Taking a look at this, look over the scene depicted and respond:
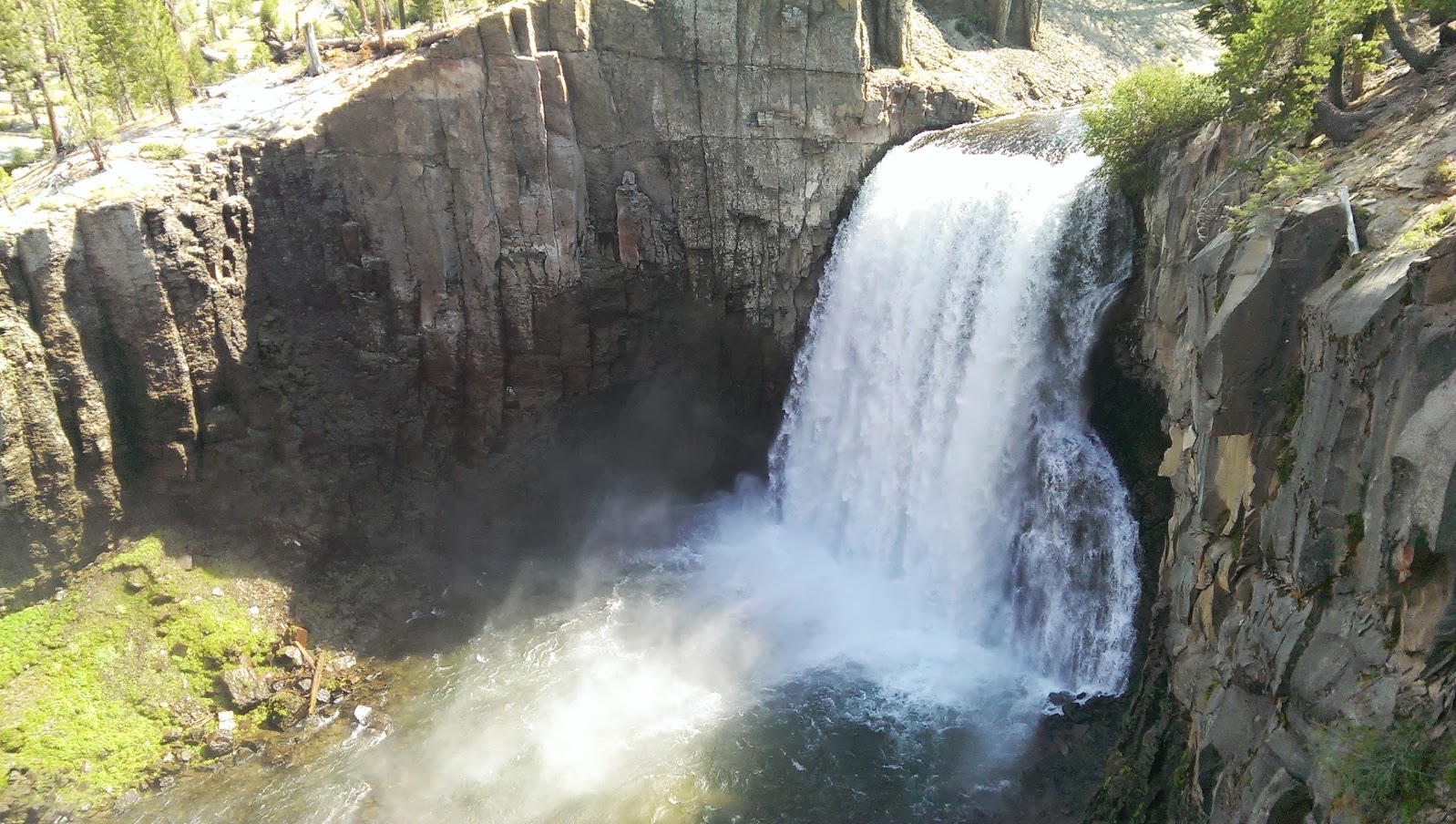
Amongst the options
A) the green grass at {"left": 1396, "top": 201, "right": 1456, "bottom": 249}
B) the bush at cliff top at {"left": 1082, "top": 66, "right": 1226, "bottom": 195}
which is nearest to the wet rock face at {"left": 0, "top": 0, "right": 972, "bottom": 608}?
the bush at cliff top at {"left": 1082, "top": 66, "right": 1226, "bottom": 195}

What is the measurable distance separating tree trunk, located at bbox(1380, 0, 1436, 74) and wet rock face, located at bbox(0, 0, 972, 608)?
574 inches

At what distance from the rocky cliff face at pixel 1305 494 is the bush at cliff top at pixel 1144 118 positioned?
226cm

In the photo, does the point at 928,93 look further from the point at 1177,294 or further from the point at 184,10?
the point at 184,10

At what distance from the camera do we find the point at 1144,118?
18.5 m

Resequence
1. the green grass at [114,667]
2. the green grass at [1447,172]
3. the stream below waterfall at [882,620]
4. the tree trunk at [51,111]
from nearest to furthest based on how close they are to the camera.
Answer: the green grass at [1447,172] → the stream below waterfall at [882,620] → the green grass at [114,667] → the tree trunk at [51,111]

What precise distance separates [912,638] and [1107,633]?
16.2ft

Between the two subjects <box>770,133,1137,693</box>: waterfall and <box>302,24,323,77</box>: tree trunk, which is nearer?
<box>770,133,1137,693</box>: waterfall

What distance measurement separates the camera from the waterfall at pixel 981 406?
19188 mm

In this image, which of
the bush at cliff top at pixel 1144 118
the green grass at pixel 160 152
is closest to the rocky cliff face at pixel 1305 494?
the bush at cliff top at pixel 1144 118

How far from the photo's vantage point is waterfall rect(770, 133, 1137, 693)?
19188mm

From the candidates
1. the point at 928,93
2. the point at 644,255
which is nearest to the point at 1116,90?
the point at 928,93

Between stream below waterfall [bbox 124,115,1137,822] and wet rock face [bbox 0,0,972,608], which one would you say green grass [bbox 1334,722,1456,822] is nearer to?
stream below waterfall [bbox 124,115,1137,822]

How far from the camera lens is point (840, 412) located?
26.6 meters

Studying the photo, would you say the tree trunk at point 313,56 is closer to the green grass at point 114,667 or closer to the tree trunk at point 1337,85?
the green grass at point 114,667
